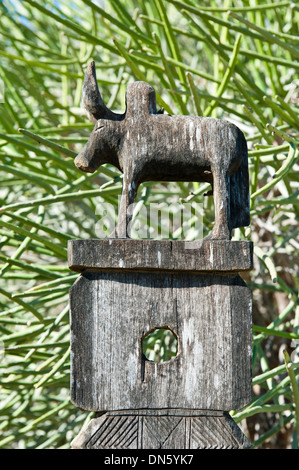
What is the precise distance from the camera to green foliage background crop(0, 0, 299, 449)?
48.5 inches

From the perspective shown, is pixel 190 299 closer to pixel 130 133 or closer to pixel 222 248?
pixel 222 248

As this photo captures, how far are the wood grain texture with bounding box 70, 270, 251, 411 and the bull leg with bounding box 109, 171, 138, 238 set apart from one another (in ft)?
0.19

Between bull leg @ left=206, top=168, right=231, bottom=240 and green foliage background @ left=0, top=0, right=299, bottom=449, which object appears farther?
green foliage background @ left=0, top=0, right=299, bottom=449

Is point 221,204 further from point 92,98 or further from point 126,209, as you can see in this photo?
point 92,98

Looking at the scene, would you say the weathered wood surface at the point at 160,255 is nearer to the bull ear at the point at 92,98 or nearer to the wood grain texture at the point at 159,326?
the wood grain texture at the point at 159,326

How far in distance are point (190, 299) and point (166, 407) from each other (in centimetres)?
16

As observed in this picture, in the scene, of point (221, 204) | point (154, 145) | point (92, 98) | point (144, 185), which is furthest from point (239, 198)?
point (144, 185)

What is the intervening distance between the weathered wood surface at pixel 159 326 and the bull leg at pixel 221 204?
2.5 inches

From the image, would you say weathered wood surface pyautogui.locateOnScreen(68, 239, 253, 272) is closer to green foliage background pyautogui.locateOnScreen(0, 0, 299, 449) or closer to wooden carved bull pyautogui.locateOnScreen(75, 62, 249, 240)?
wooden carved bull pyautogui.locateOnScreen(75, 62, 249, 240)

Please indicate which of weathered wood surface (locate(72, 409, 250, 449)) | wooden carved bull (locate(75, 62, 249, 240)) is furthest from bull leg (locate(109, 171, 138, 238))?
weathered wood surface (locate(72, 409, 250, 449))

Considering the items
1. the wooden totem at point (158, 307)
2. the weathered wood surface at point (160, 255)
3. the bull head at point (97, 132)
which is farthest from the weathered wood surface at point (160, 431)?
the bull head at point (97, 132)
